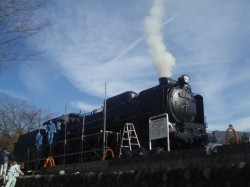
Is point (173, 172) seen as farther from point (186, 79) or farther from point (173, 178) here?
point (186, 79)

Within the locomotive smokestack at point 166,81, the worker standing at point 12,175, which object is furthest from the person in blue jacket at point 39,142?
the locomotive smokestack at point 166,81

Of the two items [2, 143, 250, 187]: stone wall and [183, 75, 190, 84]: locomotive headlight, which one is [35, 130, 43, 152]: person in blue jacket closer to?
[2, 143, 250, 187]: stone wall

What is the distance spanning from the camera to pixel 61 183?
9992 mm

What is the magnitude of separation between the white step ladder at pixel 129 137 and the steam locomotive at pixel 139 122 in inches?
8.8

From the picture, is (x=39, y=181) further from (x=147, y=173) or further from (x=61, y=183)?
(x=147, y=173)

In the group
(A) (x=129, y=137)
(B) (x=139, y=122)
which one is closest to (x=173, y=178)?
(A) (x=129, y=137)

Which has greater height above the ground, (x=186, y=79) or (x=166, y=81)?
(x=186, y=79)

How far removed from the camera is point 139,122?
1441 centimetres

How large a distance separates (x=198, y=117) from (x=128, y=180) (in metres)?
8.43

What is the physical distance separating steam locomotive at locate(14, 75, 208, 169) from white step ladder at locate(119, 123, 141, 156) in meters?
0.22

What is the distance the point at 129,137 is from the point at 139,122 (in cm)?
102

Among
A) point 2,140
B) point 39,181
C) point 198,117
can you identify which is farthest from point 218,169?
point 2,140

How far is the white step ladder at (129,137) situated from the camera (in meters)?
13.7

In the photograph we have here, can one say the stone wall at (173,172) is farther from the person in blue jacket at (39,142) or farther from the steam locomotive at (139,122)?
the person in blue jacket at (39,142)
